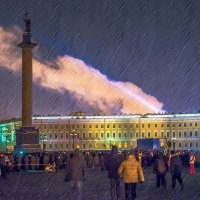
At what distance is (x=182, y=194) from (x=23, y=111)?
2694 cm

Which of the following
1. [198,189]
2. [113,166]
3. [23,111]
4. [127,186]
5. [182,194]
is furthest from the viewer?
[23,111]

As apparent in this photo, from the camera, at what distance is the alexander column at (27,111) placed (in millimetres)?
40031

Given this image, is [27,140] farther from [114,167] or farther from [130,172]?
[130,172]

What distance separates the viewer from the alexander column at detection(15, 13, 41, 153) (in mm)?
40031

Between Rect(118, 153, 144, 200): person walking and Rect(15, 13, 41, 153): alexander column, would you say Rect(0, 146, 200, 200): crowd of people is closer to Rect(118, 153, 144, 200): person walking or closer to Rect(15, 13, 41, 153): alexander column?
Rect(118, 153, 144, 200): person walking

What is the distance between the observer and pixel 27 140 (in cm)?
4019

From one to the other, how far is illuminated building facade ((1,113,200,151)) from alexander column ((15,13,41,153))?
68.7m

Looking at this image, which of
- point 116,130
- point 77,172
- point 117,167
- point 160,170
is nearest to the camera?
point 77,172

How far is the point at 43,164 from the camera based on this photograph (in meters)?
31.5

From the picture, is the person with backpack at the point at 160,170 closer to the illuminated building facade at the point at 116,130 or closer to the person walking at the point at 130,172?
the person walking at the point at 130,172

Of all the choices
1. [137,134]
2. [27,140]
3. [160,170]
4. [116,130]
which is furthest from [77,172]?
[116,130]

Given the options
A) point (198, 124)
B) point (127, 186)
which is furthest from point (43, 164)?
point (198, 124)

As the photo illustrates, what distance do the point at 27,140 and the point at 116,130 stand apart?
75956 millimetres

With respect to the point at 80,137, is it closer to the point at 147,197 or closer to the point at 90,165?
the point at 90,165
